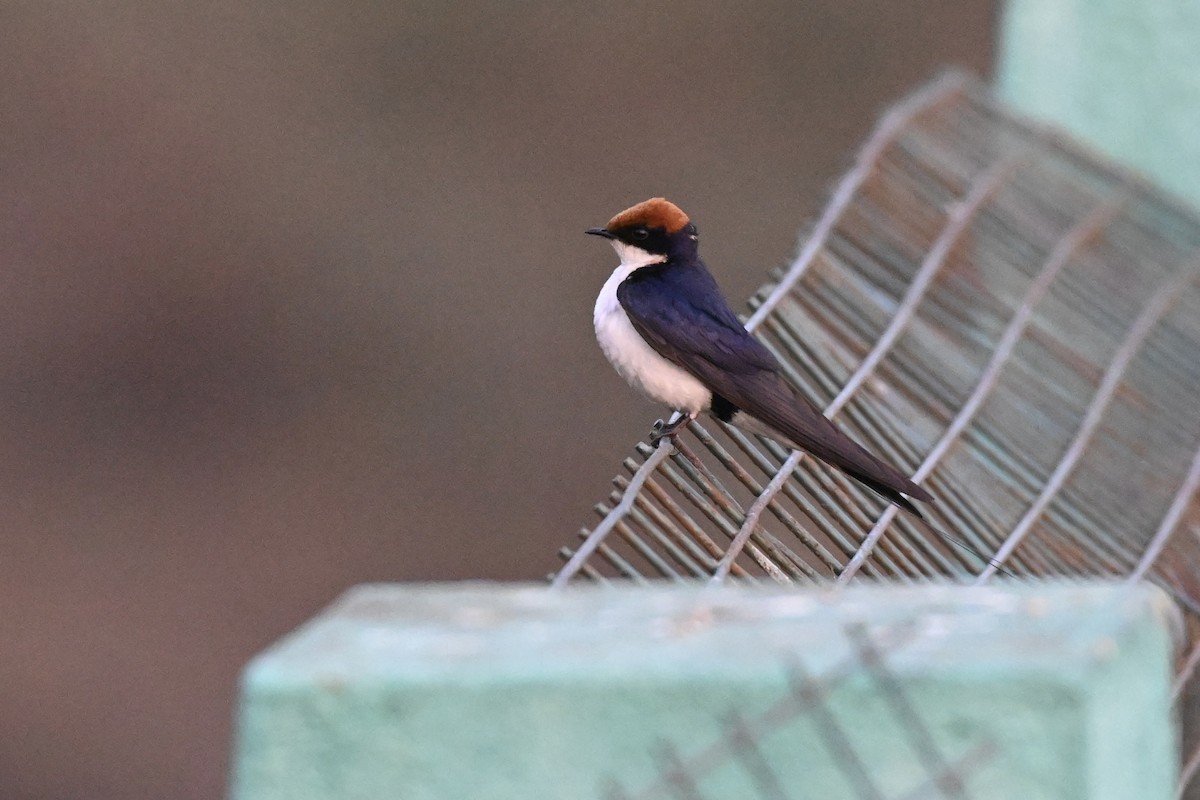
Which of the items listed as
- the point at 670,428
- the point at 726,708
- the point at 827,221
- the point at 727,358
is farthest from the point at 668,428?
the point at 726,708

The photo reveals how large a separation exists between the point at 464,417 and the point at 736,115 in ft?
9.18

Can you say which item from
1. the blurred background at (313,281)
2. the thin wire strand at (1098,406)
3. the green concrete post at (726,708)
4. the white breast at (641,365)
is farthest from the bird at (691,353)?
the blurred background at (313,281)

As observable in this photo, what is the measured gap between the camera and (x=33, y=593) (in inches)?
368

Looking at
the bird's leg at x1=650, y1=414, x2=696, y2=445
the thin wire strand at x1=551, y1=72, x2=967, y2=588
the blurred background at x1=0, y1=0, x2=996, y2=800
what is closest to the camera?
the thin wire strand at x1=551, y1=72, x2=967, y2=588

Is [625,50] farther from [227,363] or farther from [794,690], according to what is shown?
[794,690]

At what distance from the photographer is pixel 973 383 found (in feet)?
11.9

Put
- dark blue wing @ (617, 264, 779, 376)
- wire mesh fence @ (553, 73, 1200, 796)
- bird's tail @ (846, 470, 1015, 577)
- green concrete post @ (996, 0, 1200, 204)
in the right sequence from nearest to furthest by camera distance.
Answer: wire mesh fence @ (553, 73, 1200, 796) → bird's tail @ (846, 470, 1015, 577) → dark blue wing @ (617, 264, 779, 376) → green concrete post @ (996, 0, 1200, 204)

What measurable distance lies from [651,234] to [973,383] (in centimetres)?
61

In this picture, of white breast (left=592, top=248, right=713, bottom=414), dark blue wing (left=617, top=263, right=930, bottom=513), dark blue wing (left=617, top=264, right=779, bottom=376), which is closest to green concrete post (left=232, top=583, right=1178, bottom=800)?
dark blue wing (left=617, top=263, right=930, bottom=513)

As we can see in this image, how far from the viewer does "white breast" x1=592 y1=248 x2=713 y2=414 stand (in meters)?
3.53

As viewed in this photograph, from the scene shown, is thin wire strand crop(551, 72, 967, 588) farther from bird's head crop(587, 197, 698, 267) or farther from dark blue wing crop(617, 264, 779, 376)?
bird's head crop(587, 197, 698, 267)

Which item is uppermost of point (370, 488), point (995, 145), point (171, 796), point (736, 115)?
point (995, 145)

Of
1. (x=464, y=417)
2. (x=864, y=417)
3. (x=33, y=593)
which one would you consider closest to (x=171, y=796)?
(x=33, y=593)

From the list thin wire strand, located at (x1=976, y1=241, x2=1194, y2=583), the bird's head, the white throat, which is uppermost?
the bird's head
